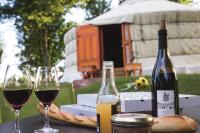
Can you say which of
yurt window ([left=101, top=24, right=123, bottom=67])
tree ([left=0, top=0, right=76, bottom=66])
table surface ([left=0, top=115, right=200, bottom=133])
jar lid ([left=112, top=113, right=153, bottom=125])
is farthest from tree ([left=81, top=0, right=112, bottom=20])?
jar lid ([left=112, top=113, right=153, bottom=125])

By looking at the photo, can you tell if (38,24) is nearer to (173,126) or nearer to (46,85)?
(46,85)

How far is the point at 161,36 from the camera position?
1.13 metres

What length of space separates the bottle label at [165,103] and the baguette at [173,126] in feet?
0.35

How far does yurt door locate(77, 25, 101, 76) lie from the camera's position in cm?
1020

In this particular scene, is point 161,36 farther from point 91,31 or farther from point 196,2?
point 196,2

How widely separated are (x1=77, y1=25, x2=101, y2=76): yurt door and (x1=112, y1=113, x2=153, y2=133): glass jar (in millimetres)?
9118

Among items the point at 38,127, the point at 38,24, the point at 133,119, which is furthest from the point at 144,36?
the point at 133,119

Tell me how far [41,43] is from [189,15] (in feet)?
34.9

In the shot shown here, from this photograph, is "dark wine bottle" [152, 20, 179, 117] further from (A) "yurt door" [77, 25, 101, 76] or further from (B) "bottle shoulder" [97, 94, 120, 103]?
(A) "yurt door" [77, 25, 101, 76]

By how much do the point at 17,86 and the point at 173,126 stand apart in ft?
1.20

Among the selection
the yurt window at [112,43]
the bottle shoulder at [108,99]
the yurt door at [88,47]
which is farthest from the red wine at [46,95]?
the yurt window at [112,43]

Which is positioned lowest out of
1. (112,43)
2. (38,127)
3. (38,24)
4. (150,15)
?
(38,127)

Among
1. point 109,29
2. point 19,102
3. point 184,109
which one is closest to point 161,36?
point 184,109

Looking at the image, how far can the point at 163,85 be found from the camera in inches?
46.8
